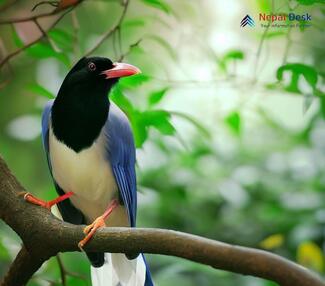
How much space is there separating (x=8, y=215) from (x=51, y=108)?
0.34m


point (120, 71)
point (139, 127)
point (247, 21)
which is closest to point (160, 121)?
point (139, 127)

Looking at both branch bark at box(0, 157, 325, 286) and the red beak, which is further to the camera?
the red beak

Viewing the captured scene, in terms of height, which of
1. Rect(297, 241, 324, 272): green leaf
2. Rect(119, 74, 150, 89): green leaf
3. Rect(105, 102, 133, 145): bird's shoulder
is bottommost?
Rect(297, 241, 324, 272): green leaf

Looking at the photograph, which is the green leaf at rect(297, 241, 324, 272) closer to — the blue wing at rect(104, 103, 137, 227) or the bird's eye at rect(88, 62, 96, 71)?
the blue wing at rect(104, 103, 137, 227)

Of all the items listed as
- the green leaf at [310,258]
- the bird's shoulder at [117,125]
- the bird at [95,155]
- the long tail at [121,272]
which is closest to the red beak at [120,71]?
the bird at [95,155]

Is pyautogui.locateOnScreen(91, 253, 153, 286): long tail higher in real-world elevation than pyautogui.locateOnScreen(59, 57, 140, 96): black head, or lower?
lower

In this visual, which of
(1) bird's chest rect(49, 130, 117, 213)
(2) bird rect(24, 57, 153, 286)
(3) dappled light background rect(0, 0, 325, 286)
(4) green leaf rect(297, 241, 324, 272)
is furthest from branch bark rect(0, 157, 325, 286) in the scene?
(4) green leaf rect(297, 241, 324, 272)

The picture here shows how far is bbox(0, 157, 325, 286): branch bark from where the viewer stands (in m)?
0.96

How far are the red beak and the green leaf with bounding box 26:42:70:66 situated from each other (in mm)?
134

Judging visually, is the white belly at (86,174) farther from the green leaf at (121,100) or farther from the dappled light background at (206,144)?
the dappled light background at (206,144)

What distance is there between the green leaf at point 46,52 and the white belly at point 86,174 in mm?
193

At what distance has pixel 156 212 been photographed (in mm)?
2803

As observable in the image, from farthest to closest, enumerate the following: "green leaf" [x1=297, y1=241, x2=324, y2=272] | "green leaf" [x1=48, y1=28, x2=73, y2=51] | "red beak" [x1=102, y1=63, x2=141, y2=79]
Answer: "green leaf" [x1=297, y1=241, x2=324, y2=272] → "green leaf" [x1=48, y1=28, x2=73, y2=51] → "red beak" [x1=102, y1=63, x2=141, y2=79]

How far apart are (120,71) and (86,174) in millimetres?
299
